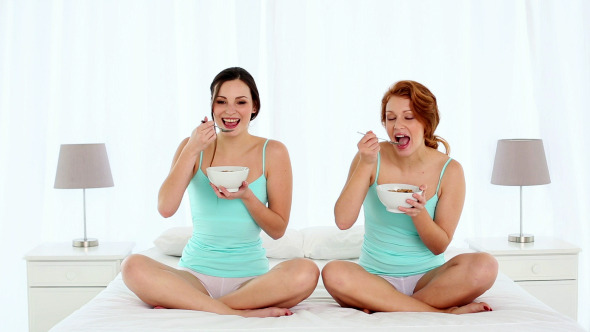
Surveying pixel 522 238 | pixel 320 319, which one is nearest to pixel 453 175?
pixel 320 319

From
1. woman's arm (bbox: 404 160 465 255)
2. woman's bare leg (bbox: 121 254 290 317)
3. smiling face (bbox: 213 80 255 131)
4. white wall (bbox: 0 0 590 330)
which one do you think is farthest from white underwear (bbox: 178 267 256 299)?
white wall (bbox: 0 0 590 330)

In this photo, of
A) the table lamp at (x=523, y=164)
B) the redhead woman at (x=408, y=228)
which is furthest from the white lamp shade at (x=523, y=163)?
the redhead woman at (x=408, y=228)

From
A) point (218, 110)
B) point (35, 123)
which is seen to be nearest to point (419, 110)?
point (218, 110)

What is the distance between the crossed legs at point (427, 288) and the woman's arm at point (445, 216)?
11 cm

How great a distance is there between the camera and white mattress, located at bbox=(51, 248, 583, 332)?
77.0 inches

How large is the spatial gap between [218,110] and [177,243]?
88 centimetres

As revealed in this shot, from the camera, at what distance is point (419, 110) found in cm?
236

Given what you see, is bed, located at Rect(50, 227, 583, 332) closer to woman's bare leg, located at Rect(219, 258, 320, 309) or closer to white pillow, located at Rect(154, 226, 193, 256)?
woman's bare leg, located at Rect(219, 258, 320, 309)

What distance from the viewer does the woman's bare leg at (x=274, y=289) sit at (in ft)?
7.18

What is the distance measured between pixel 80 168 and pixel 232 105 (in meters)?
1.12

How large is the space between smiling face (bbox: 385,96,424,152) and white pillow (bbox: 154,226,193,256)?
1.13 meters

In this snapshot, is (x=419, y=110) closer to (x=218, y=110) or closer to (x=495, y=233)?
(x=218, y=110)

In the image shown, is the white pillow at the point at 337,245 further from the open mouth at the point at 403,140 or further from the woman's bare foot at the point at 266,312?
the woman's bare foot at the point at 266,312

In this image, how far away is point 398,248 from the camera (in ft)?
7.77
